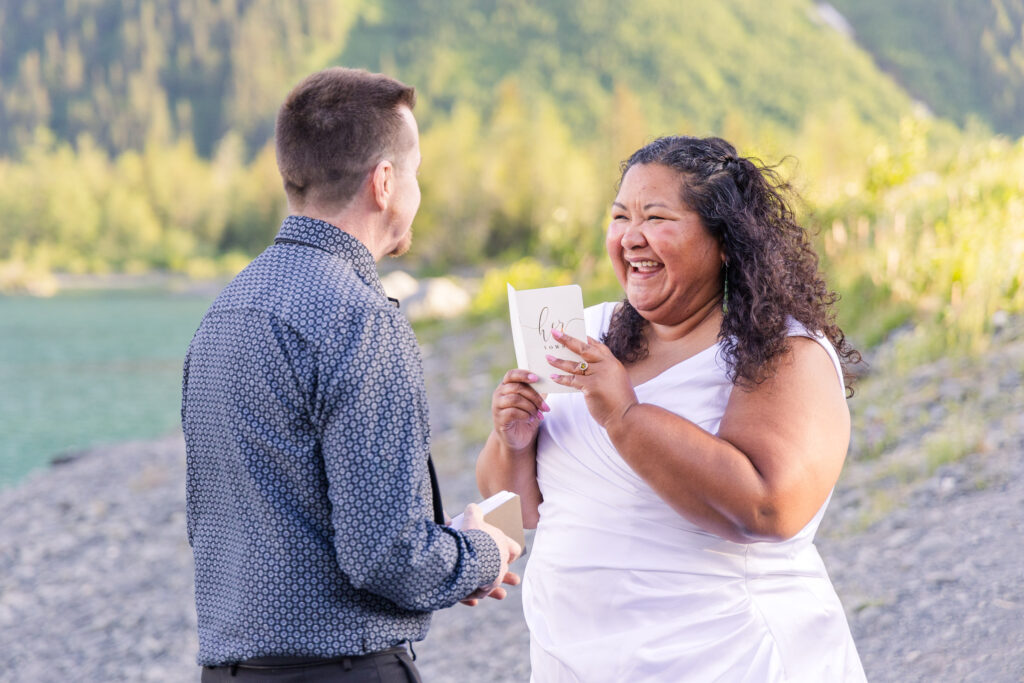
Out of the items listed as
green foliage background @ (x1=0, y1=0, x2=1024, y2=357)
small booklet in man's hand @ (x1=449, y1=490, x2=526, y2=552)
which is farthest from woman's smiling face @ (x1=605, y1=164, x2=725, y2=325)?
green foliage background @ (x1=0, y1=0, x2=1024, y2=357)

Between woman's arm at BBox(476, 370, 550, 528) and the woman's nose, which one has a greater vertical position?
the woman's nose

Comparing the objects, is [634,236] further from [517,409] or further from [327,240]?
[327,240]

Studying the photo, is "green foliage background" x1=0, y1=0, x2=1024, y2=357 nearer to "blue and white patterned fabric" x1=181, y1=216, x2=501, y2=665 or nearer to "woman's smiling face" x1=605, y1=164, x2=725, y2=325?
"woman's smiling face" x1=605, y1=164, x2=725, y2=325

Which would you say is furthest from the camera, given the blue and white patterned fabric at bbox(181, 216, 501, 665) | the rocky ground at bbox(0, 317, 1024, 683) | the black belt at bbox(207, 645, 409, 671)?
the rocky ground at bbox(0, 317, 1024, 683)

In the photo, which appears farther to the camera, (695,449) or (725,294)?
(725,294)

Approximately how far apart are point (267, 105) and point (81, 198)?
57136mm

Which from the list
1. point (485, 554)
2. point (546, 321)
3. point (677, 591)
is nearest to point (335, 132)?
point (546, 321)

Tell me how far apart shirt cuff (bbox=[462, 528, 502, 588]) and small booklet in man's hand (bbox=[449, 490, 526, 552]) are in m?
0.11

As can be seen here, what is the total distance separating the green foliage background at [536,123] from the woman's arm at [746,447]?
608 cm

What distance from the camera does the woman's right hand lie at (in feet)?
7.61

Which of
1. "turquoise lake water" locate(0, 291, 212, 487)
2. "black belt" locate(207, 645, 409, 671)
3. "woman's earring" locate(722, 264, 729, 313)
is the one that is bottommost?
"turquoise lake water" locate(0, 291, 212, 487)

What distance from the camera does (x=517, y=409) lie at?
7.72ft

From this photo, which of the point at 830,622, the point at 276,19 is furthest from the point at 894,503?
the point at 276,19

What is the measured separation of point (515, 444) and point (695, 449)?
1.98ft
